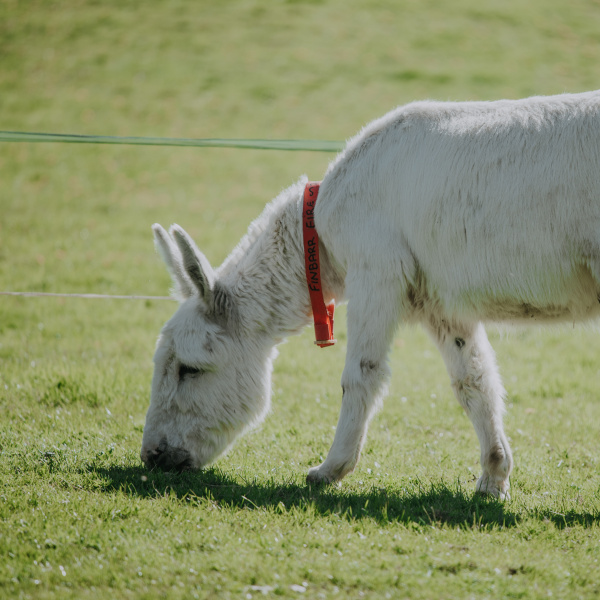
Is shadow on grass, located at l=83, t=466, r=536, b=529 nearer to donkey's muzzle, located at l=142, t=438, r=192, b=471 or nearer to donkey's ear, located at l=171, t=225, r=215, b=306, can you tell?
donkey's muzzle, located at l=142, t=438, r=192, b=471

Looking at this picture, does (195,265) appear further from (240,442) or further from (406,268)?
Result: (240,442)

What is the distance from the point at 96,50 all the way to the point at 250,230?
76.3ft

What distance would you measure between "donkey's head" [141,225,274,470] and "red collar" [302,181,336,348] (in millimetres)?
508

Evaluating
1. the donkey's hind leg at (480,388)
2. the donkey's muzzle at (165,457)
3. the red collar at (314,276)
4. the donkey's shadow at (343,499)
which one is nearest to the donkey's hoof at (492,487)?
the donkey's hind leg at (480,388)

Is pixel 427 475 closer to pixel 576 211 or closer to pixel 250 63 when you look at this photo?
pixel 576 211

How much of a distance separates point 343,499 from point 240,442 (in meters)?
1.63

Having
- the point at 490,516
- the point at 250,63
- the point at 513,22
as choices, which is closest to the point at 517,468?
the point at 490,516

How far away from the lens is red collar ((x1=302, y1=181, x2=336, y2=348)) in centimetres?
509

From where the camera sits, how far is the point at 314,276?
16.8 feet

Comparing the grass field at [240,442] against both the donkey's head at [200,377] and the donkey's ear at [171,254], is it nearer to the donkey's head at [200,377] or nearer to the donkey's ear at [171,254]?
the donkey's head at [200,377]

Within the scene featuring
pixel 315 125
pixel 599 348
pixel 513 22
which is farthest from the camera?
pixel 513 22

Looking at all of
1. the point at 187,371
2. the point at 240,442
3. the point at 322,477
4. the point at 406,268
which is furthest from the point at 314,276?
the point at 240,442

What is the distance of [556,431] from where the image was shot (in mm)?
6574

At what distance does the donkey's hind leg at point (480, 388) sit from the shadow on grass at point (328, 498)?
0.95ft
